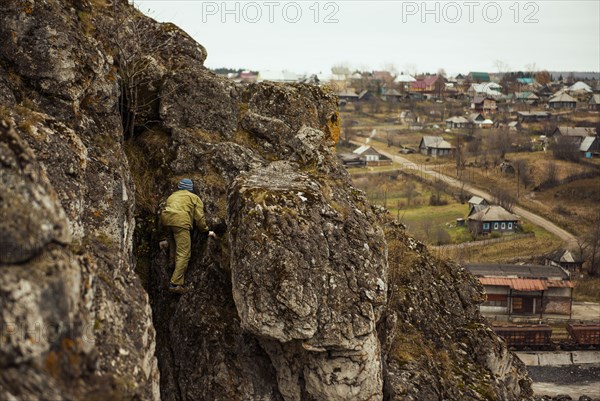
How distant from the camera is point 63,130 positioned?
12.1 m

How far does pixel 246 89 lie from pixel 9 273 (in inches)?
629

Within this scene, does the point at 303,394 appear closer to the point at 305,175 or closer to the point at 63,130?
the point at 305,175

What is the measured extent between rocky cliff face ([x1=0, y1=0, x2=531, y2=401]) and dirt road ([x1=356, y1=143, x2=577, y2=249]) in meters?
63.7

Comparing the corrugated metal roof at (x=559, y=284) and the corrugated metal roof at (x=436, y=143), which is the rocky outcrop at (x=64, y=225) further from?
the corrugated metal roof at (x=436, y=143)

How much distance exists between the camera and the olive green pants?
14.8 metres

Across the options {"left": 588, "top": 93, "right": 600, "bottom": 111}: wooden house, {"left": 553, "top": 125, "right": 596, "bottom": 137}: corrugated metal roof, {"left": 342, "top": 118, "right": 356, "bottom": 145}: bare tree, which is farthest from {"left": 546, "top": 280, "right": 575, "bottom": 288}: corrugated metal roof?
{"left": 588, "top": 93, "right": 600, "bottom": 111}: wooden house

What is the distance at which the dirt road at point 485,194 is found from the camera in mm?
79394

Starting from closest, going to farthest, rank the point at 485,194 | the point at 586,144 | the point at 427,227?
1. the point at 427,227
2. the point at 485,194
3. the point at 586,144

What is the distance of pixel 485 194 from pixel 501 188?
128 inches

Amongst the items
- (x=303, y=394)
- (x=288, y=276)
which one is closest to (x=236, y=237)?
(x=288, y=276)

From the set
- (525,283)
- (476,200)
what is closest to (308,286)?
(525,283)

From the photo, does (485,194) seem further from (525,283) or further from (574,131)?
(574,131)

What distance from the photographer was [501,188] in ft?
318

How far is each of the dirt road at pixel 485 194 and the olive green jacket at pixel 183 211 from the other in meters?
69.6
